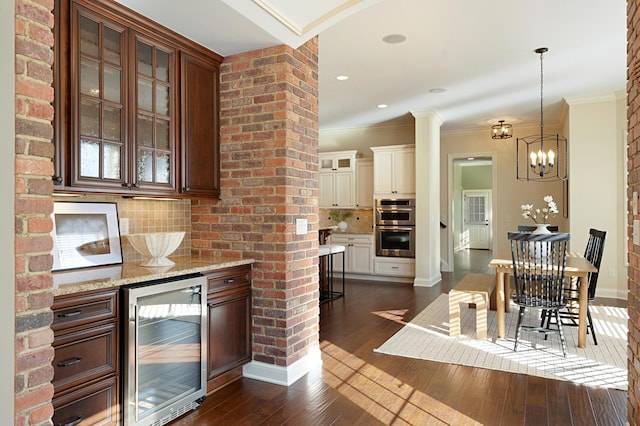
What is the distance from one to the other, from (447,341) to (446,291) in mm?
2655

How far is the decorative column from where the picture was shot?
7074mm

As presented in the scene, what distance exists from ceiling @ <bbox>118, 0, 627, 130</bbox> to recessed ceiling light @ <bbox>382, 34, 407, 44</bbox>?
0.06 meters

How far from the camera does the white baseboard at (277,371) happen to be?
3.12 meters

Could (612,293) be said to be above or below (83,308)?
below

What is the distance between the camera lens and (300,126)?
3.32 m

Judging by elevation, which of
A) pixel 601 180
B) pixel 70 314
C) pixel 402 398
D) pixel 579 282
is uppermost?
pixel 601 180

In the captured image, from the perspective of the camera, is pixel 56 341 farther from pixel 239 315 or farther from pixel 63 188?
pixel 239 315

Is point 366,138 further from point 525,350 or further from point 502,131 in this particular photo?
point 525,350

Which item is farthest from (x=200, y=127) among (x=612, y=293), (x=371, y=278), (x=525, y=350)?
(x=612, y=293)

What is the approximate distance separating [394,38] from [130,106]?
257 centimetres

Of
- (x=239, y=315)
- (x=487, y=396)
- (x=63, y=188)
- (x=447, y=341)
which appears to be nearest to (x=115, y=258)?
(x=63, y=188)

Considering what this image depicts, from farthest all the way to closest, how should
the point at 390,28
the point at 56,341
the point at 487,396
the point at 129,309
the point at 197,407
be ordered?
1. the point at 390,28
2. the point at 487,396
3. the point at 197,407
4. the point at 129,309
5. the point at 56,341

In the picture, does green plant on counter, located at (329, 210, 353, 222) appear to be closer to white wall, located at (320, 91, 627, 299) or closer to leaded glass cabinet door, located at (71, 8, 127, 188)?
white wall, located at (320, 91, 627, 299)

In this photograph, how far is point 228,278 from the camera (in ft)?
10.1
